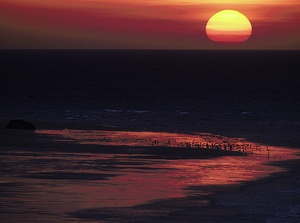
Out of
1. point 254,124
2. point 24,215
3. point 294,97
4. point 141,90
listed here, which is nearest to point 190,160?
point 24,215

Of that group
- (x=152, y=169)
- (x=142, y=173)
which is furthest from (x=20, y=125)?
(x=142, y=173)

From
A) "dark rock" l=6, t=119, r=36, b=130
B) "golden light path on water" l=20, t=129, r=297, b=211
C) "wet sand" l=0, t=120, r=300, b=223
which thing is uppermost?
"dark rock" l=6, t=119, r=36, b=130

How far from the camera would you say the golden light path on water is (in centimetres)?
1969

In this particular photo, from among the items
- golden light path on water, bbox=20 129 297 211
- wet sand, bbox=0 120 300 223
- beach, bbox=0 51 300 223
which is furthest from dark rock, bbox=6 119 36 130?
wet sand, bbox=0 120 300 223

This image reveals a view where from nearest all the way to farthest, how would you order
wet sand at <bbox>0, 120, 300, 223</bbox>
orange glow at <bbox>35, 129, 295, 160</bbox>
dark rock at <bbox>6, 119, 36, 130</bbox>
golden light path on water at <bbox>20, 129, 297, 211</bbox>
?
wet sand at <bbox>0, 120, 300, 223</bbox> → golden light path on water at <bbox>20, 129, 297, 211</bbox> → orange glow at <bbox>35, 129, 295, 160</bbox> → dark rock at <bbox>6, 119, 36, 130</bbox>

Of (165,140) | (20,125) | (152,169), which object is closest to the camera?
(152,169)

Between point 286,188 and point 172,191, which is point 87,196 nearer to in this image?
point 172,191

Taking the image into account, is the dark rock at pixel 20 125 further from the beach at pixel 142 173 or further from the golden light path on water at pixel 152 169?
the golden light path on water at pixel 152 169

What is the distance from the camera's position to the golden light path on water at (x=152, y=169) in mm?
19688

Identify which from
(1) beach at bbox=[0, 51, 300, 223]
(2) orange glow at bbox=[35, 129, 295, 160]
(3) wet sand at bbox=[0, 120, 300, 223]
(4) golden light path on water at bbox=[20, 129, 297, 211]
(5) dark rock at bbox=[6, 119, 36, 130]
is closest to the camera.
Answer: (3) wet sand at bbox=[0, 120, 300, 223]

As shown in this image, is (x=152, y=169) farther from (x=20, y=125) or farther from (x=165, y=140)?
(x=20, y=125)

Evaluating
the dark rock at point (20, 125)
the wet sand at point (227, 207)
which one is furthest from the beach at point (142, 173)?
the dark rock at point (20, 125)

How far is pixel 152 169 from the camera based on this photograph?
960 inches

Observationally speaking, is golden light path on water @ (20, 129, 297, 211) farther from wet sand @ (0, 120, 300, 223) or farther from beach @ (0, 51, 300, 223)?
wet sand @ (0, 120, 300, 223)
